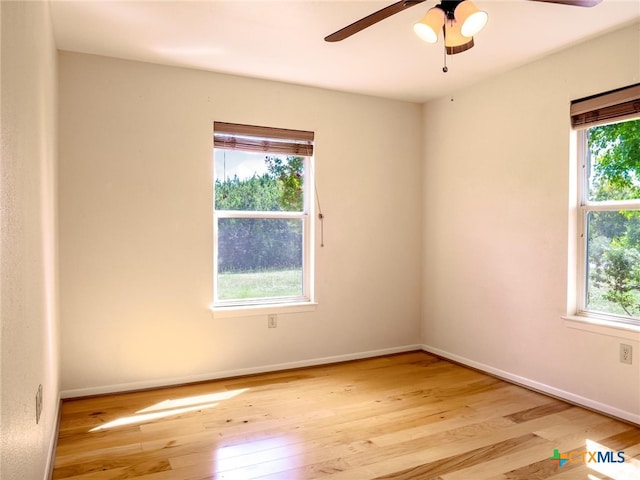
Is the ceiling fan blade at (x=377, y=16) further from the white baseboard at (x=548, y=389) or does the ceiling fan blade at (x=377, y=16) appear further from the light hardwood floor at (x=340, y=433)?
the white baseboard at (x=548, y=389)

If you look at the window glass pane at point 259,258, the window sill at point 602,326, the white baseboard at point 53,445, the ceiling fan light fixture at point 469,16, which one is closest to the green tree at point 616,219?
the window sill at point 602,326

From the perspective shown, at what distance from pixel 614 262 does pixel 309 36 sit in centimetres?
248

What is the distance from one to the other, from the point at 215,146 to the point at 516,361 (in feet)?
9.55

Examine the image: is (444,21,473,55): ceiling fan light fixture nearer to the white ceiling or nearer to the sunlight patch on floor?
the white ceiling

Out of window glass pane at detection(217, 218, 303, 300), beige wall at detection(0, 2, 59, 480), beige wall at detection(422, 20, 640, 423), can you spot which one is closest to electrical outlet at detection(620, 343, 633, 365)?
beige wall at detection(422, 20, 640, 423)

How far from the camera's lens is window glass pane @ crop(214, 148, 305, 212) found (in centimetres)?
376

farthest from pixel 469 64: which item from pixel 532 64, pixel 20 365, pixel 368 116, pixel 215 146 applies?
pixel 20 365

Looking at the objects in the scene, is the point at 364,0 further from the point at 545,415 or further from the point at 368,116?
the point at 545,415

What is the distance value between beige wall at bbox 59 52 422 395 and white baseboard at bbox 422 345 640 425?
2.46ft

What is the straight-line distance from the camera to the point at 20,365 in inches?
56.6

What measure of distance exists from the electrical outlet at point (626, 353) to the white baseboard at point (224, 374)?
1957mm

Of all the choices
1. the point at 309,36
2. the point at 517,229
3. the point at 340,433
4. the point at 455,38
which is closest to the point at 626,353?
the point at 517,229

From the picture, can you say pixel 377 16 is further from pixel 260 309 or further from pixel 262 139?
pixel 260 309

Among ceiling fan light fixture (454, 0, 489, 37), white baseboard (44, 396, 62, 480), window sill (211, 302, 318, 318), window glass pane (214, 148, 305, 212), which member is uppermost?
ceiling fan light fixture (454, 0, 489, 37)
